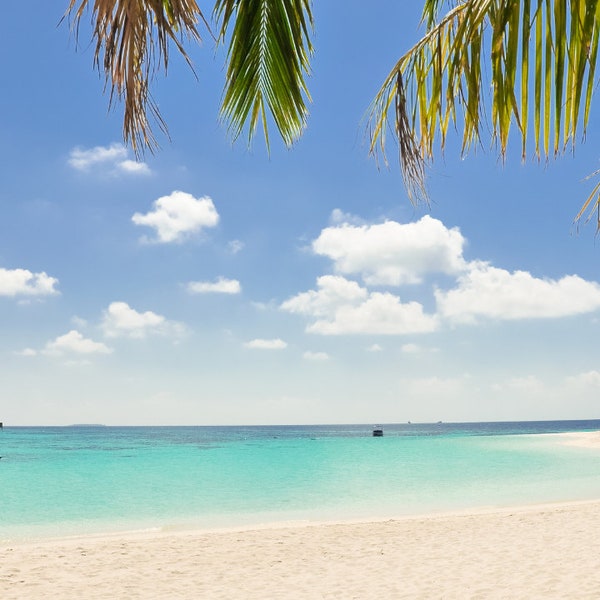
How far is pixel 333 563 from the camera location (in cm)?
869

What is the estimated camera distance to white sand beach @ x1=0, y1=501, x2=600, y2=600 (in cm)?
717

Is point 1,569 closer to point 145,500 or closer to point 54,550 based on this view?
point 54,550

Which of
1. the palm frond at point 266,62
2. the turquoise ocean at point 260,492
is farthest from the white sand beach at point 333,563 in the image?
the palm frond at point 266,62

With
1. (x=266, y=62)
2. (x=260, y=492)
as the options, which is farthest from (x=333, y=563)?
(x=260, y=492)

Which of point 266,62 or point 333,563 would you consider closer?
point 266,62

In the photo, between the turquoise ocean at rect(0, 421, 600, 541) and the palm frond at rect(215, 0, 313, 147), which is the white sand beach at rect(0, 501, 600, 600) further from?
the palm frond at rect(215, 0, 313, 147)

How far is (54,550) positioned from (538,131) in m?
10.9

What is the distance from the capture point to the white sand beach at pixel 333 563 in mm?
7168

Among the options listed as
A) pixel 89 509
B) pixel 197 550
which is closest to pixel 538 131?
pixel 197 550

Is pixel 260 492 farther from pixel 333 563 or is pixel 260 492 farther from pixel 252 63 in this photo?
pixel 252 63

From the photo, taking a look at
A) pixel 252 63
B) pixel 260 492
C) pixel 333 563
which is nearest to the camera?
pixel 252 63

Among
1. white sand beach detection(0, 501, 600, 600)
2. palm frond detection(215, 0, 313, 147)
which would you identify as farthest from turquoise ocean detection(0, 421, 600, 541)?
palm frond detection(215, 0, 313, 147)

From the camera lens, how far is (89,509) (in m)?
17.7

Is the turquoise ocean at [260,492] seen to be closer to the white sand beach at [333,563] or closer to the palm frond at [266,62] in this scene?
the white sand beach at [333,563]
